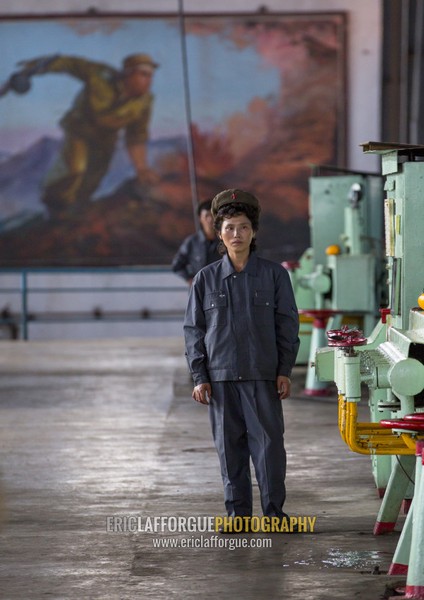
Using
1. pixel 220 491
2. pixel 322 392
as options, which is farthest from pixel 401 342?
pixel 322 392

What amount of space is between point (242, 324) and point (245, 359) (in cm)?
15

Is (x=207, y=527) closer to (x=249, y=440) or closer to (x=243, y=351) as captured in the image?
(x=249, y=440)

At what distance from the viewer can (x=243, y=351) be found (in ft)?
17.5

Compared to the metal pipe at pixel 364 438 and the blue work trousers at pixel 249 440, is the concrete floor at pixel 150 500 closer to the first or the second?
the blue work trousers at pixel 249 440

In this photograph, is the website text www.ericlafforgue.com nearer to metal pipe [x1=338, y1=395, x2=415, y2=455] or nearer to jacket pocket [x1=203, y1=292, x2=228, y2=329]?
metal pipe [x1=338, y1=395, x2=415, y2=455]

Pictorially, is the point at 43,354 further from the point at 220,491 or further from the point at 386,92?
the point at 220,491

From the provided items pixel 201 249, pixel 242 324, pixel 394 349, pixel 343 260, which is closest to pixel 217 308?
pixel 242 324

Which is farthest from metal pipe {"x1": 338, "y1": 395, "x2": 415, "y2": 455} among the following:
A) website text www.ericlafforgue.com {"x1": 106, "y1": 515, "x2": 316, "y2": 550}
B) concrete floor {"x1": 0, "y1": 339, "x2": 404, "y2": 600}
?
website text www.ericlafforgue.com {"x1": 106, "y1": 515, "x2": 316, "y2": 550}

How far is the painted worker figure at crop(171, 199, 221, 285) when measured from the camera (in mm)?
9875

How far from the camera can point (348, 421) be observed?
4703 millimetres

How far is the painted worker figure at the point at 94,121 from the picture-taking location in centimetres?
1709

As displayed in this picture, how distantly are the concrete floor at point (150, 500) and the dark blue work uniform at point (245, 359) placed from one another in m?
0.28

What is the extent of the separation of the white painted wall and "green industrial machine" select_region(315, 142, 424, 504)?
11.3m

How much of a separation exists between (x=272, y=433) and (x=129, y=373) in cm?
666
